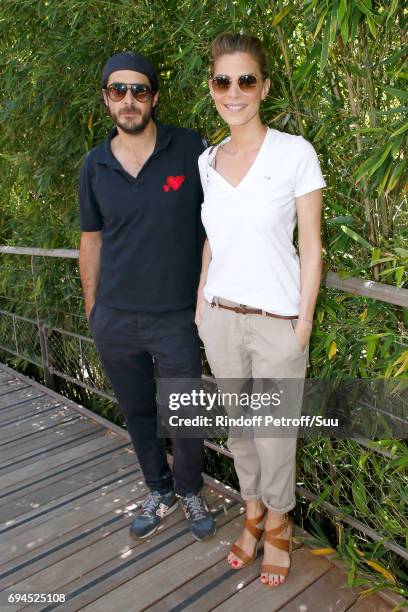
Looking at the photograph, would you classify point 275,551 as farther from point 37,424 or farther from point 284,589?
point 37,424

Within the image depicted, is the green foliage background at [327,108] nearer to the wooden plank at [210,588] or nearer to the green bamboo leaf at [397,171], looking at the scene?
the green bamboo leaf at [397,171]

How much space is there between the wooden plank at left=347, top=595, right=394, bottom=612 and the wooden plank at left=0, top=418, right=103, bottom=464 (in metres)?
1.66

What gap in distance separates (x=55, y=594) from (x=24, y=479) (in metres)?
0.82

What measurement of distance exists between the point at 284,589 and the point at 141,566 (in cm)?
52

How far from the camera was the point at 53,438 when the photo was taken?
9.93 ft

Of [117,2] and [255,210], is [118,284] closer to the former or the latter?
[255,210]

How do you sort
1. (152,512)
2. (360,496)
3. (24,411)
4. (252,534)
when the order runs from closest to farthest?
(360,496) < (252,534) < (152,512) < (24,411)

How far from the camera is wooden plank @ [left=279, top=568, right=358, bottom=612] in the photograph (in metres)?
1.83

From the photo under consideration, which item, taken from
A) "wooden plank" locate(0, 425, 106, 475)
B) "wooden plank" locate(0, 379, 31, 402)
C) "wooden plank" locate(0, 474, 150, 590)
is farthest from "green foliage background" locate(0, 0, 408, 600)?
"wooden plank" locate(0, 379, 31, 402)

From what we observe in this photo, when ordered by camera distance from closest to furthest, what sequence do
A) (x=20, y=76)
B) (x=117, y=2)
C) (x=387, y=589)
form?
(x=387, y=589) < (x=117, y=2) < (x=20, y=76)

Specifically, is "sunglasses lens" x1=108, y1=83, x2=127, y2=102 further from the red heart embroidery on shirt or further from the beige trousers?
the beige trousers

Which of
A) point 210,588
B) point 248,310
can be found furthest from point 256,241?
point 210,588

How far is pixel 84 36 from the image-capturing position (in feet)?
7.23

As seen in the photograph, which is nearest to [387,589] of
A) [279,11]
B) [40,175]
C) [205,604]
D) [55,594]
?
[205,604]
